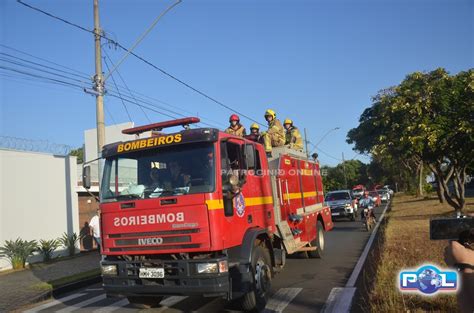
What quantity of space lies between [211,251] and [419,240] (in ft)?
25.9

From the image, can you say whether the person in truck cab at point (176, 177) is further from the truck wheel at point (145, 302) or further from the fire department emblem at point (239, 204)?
the truck wheel at point (145, 302)

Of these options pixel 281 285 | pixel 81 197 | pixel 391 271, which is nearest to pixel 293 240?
pixel 281 285

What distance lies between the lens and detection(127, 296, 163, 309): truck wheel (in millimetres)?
7227

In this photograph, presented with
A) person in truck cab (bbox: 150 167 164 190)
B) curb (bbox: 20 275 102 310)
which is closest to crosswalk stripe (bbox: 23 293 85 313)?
curb (bbox: 20 275 102 310)

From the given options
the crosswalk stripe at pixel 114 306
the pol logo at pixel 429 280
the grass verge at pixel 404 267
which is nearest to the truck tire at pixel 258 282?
the grass verge at pixel 404 267

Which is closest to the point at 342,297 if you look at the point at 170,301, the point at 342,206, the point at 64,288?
the point at 170,301

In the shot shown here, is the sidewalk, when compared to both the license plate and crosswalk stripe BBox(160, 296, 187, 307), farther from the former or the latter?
the license plate

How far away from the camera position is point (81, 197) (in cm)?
1717

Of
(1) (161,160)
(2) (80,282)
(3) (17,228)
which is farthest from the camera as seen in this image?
(3) (17,228)

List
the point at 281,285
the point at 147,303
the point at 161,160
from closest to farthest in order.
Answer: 1. the point at 161,160
2. the point at 147,303
3. the point at 281,285

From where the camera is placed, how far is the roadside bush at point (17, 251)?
13125 millimetres

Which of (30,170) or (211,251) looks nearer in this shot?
(211,251)

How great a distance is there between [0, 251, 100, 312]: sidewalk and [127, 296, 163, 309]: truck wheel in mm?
2592

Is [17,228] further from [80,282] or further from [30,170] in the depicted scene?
[80,282]
